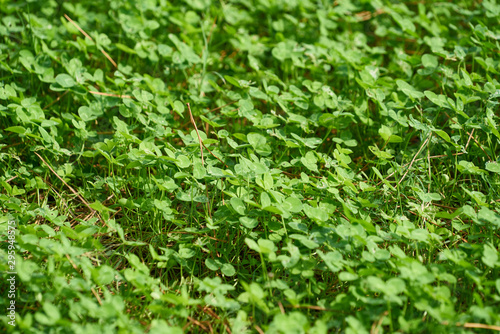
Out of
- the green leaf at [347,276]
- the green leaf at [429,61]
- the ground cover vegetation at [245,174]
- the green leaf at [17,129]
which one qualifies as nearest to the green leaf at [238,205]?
the ground cover vegetation at [245,174]

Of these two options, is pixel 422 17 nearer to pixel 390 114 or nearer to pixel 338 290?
pixel 390 114

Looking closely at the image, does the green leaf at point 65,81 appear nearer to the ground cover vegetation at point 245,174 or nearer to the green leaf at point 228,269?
the ground cover vegetation at point 245,174

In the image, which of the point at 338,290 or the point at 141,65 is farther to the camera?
the point at 141,65

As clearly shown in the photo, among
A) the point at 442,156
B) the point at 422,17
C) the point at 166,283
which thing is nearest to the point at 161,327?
the point at 166,283

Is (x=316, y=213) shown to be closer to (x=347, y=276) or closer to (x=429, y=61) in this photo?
(x=347, y=276)

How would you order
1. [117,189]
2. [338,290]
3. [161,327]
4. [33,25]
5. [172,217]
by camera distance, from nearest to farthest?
[161,327], [338,290], [172,217], [117,189], [33,25]

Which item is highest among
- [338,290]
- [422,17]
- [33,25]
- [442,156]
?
[33,25]

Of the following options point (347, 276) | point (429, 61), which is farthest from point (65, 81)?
point (429, 61)

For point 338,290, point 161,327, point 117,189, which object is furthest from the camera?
point 117,189

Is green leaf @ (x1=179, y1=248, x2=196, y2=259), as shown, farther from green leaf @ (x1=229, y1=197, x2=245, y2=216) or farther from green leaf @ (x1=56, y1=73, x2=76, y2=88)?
green leaf @ (x1=56, y1=73, x2=76, y2=88)
